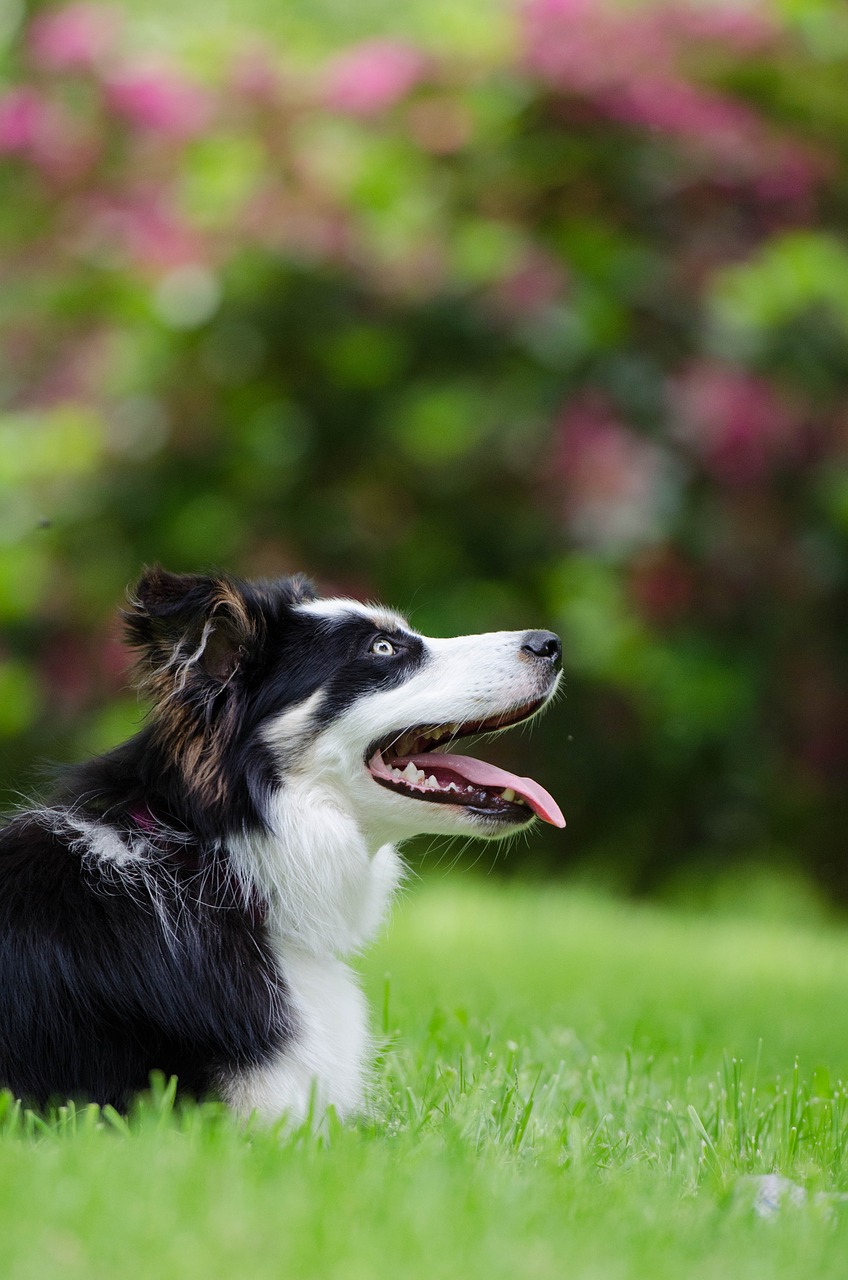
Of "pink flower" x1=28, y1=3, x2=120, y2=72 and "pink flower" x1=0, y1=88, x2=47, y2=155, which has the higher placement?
"pink flower" x1=28, y1=3, x2=120, y2=72

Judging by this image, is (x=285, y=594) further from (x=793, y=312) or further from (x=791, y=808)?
A: (x=791, y=808)

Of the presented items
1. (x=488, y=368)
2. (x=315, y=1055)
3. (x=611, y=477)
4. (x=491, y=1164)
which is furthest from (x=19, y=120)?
(x=491, y=1164)

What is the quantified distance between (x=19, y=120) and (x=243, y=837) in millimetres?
7466

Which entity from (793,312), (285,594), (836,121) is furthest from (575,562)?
(285,594)

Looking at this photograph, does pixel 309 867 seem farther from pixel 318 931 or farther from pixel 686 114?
pixel 686 114

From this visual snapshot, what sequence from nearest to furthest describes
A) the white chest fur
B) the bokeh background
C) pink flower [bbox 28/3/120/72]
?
the white chest fur, the bokeh background, pink flower [bbox 28/3/120/72]

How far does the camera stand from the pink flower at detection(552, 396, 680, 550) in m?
8.40

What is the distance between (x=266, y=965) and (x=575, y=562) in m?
5.74

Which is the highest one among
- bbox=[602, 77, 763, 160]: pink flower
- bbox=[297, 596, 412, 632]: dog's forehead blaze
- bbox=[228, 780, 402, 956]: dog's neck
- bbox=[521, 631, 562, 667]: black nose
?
bbox=[602, 77, 763, 160]: pink flower

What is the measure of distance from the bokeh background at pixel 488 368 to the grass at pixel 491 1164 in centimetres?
364

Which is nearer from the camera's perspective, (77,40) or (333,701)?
(333,701)

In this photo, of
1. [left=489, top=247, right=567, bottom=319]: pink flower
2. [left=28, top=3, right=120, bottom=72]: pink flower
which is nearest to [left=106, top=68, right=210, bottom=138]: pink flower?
[left=28, top=3, right=120, bottom=72]: pink flower

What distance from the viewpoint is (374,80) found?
8461 mm

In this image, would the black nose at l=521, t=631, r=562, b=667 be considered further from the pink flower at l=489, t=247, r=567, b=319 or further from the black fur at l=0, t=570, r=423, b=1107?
the pink flower at l=489, t=247, r=567, b=319
